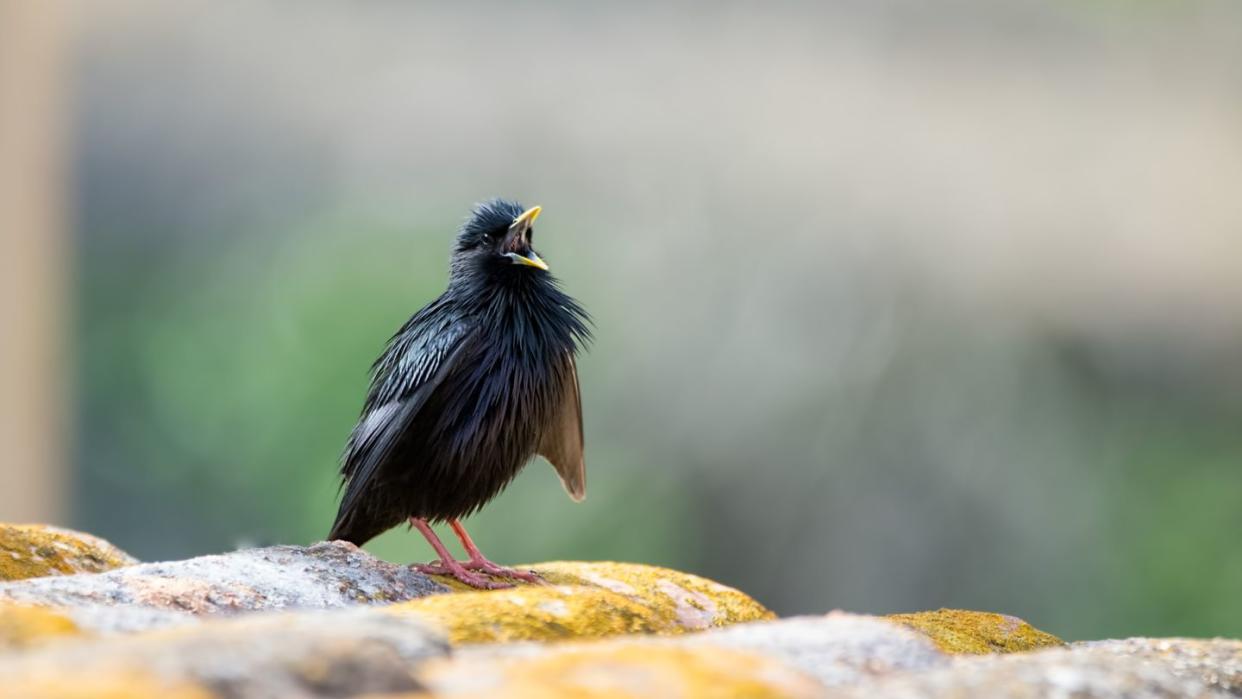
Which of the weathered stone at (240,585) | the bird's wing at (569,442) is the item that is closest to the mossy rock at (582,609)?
the weathered stone at (240,585)

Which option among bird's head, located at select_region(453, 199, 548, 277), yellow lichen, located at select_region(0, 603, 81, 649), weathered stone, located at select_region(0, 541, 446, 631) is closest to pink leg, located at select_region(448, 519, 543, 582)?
weathered stone, located at select_region(0, 541, 446, 631)

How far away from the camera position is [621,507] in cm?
942

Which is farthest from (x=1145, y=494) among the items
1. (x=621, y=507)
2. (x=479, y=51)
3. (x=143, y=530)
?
(x=143, y=530)

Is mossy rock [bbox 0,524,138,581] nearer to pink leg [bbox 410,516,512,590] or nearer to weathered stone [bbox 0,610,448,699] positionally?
pink leg [bbox 410,516,512,590]

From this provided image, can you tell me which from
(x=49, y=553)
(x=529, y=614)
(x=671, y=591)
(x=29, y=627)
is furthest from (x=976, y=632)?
(x=49, y=553)

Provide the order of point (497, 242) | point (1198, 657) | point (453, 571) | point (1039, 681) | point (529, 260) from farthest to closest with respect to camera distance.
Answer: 1. point (497, 242)
2. point (529, 260)
3. point (453, 571)
4. point (1198, 657)
5. point (1039, 681)

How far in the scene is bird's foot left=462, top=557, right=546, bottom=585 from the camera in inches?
160

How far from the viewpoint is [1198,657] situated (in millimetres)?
2996

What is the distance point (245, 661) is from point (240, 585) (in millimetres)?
1543

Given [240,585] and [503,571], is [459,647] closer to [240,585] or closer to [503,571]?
[240,585]

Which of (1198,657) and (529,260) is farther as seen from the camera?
(529,260)

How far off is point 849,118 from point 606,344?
272cm

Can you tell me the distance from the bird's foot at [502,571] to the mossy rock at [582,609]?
55mm

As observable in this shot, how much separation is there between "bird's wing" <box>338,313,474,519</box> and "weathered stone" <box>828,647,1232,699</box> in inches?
A: 87.2
